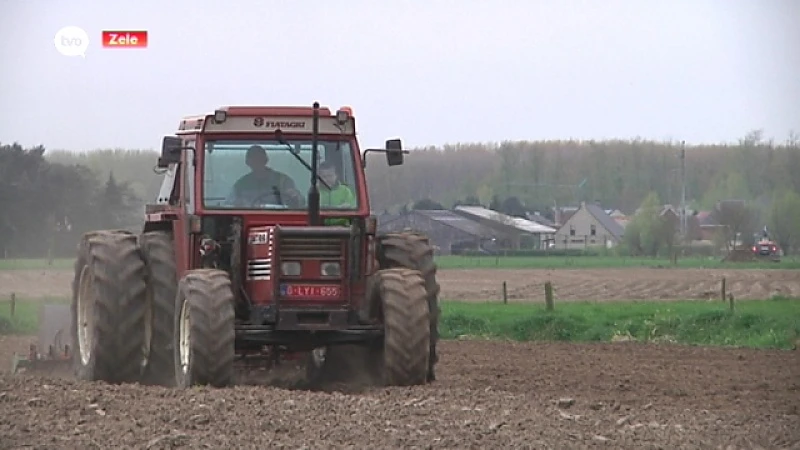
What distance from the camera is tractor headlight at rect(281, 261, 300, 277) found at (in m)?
12.0

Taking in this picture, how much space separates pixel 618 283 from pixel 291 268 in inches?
1266

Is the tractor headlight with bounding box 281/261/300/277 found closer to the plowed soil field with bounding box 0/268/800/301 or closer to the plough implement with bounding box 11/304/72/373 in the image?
the plough implement with bounding box 11/304/72/373

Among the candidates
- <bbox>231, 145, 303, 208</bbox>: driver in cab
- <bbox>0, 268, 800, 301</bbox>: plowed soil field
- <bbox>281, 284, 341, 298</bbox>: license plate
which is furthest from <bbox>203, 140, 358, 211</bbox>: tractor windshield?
<bbox>0, 268, 800, 301</bbox>: plowed soil field

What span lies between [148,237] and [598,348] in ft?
29.4

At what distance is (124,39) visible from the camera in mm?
13961

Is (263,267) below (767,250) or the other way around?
the other way around

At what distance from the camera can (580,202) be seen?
45000 mm

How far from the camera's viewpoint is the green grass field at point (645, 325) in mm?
24297

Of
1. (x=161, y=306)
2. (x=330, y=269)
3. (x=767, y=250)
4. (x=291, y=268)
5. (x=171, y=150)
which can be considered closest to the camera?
(x=291, y=268)

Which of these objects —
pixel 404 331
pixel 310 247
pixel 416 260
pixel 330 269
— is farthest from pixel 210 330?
pixel 416 260

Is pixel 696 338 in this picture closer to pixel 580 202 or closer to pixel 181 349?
pixel 181 349

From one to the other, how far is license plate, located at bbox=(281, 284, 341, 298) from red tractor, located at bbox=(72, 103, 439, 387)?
0.04 feet

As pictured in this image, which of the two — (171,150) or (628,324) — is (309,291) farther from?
(628,324)

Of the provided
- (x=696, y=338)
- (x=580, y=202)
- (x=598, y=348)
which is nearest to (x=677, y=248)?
(x=580, y=202)
